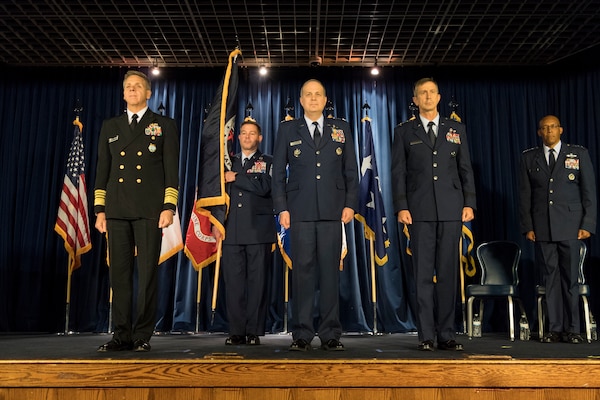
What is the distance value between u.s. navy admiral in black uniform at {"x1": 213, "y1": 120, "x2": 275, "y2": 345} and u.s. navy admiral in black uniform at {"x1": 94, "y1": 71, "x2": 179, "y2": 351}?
0.93m

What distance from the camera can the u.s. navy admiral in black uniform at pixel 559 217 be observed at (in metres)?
4.62

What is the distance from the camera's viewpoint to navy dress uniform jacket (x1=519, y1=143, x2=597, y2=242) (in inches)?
182

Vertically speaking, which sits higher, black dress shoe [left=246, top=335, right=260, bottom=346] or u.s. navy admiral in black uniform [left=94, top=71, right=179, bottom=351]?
u.s. navy admiral in black uniform [left=94, top=71, right=179, bottom=351]

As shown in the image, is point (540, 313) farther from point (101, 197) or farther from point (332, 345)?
point (101, 197)

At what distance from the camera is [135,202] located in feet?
11.2

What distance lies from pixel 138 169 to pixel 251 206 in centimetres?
112

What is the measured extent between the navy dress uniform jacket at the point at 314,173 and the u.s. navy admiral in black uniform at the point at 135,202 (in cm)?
64

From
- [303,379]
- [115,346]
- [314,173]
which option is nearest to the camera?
[303,379]

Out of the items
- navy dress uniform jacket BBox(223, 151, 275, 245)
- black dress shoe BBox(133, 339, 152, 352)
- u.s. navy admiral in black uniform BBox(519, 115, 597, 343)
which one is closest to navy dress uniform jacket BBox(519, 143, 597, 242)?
u.s. navy admiral in black uniform BBox(519, 115, 597, 343)

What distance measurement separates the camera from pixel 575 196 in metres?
4.71

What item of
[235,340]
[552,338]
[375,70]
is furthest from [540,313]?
[375,70]

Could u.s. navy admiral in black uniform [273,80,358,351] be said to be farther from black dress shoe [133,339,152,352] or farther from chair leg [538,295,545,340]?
chair leg [538,295,545,340]

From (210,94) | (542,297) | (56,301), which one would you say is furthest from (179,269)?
(542,297)

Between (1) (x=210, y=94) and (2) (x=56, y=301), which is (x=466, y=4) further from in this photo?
(2) (x=56, y=301)
